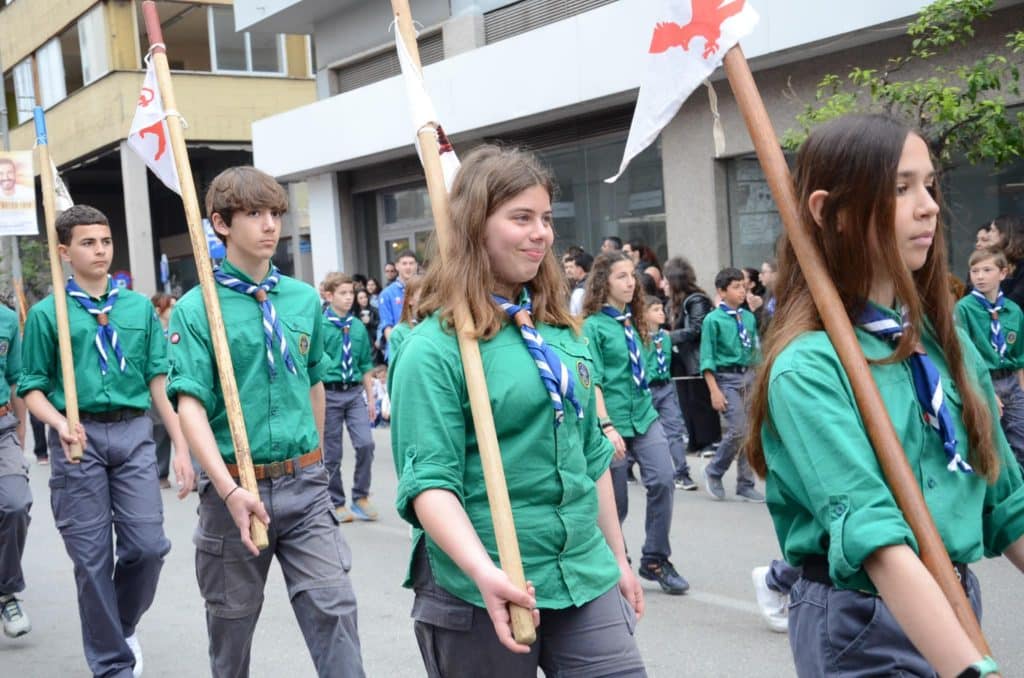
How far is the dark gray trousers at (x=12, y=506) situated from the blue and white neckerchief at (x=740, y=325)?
5746mm

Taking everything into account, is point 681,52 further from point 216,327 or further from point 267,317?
point 267,317

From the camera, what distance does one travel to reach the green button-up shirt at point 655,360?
7.80 meters

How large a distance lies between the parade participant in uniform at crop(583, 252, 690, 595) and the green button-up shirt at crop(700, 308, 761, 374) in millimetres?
2817

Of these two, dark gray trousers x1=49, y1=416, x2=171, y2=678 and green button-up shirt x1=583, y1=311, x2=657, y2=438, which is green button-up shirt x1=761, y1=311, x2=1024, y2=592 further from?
green button-up shirt x1=583, y1=311, x2=657, y2=438

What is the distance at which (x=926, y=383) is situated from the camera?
7.81 ft

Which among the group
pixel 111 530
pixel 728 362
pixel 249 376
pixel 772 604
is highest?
pixel 249 376

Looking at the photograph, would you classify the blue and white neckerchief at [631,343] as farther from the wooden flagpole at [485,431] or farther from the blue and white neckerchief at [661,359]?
the wooden flagpole at [485,431]

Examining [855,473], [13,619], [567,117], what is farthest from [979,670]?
Answer: [567,117]

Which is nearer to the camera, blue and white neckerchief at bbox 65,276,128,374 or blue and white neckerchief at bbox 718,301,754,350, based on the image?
A: blue and white neckerchief at bbox 65,276,128,374

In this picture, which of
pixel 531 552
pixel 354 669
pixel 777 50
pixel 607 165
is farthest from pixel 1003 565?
pixel 607 165

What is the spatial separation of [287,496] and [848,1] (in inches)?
368

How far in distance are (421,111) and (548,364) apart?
77 cm

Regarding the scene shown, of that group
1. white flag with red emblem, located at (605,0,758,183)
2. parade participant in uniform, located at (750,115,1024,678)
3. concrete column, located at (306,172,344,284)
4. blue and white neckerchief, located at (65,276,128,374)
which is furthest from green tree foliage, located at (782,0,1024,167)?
concrete column, located at (306,172,344,284)

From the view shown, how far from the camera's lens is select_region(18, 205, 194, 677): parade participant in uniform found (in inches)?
214
